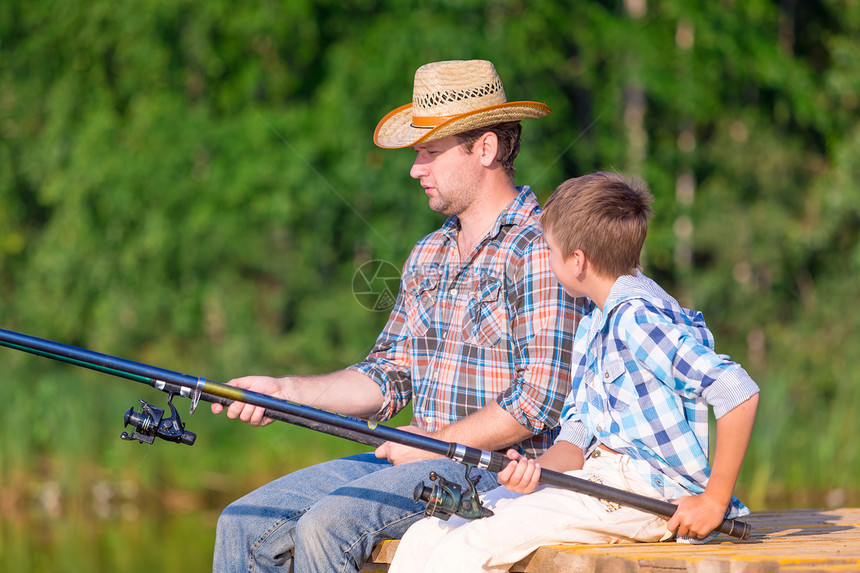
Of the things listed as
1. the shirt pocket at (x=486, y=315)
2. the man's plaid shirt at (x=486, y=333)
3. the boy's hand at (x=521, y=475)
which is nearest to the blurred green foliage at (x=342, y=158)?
the man's plaid shirt at (x=486, y=333)

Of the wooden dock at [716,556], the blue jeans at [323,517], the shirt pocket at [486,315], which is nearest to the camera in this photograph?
the wooden dock at [716,556]

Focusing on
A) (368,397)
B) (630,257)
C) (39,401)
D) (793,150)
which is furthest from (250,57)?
(630,257)

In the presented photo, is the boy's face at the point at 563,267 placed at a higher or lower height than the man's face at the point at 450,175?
lower

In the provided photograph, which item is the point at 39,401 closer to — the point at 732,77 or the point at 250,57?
the point at 250,57

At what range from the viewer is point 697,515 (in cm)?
243

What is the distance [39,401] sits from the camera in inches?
359

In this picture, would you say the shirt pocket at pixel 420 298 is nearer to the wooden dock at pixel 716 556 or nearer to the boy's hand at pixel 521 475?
the wooden dock at pixel 716 556

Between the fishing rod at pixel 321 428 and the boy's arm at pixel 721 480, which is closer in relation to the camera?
the boy's arm at pixel 721 480

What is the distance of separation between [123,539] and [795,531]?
5.93 meters

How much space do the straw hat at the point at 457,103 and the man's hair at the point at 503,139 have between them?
3 centimetres

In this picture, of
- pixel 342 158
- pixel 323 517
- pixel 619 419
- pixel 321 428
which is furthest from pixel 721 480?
pixel 342 158

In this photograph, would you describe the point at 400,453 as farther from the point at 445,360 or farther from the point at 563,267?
the point at 563,267

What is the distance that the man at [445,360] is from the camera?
9.48 feet

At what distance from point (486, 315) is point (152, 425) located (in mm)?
1064
